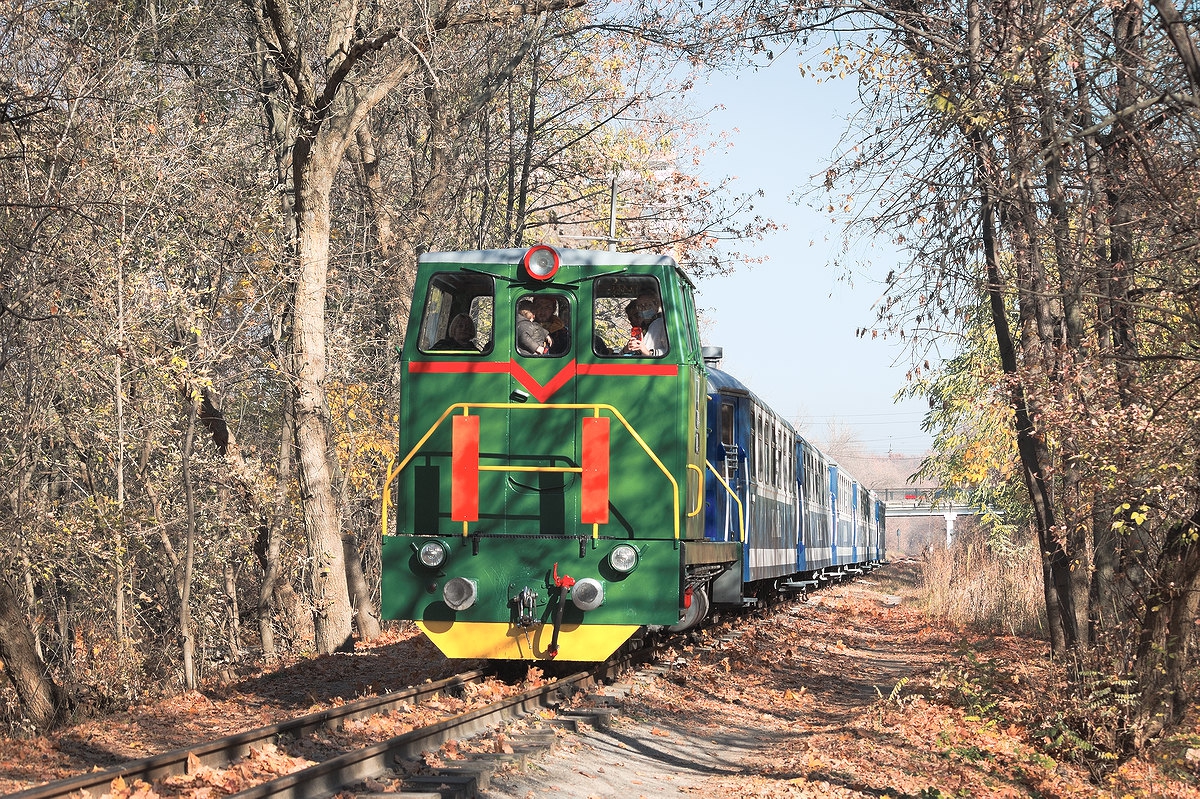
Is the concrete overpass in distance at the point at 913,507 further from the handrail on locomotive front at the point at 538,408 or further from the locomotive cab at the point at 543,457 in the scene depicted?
the handrail on locomotive front at the point at 538,408

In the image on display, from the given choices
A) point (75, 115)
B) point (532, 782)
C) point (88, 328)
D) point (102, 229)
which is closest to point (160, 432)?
point (88, 328)

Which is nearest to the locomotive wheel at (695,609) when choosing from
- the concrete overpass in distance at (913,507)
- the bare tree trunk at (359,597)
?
the bare tree trunk at (359,597)

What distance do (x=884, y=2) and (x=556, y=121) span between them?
12512 mm

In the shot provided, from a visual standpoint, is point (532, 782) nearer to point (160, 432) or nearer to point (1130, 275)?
point (1130, 275)

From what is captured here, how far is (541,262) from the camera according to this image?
9.91 metres

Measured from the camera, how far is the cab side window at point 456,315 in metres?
9.99

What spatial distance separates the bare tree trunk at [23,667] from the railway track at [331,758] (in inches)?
127

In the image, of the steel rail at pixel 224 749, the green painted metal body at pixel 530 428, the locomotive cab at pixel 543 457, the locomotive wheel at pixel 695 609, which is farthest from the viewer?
the locomotive wheel at pixel 695 609

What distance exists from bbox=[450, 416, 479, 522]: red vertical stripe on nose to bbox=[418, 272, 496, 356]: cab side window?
0.80m

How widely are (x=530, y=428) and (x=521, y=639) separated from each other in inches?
66.9

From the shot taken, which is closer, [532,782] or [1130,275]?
[532,782]

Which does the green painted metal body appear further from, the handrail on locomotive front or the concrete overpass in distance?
the concrete overpass in distance

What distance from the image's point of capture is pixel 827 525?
86.7 ft

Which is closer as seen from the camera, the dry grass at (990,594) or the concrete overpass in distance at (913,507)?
the dry grass at (990,594)
